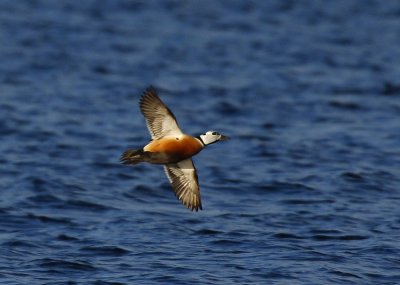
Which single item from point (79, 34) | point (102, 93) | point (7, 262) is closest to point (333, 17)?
point (79, 34)

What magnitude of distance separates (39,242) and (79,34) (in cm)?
1387

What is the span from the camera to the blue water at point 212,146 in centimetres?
1312

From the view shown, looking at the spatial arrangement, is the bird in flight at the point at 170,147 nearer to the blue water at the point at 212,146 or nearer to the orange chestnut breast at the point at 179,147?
the orange chestnut breast at the point at 179,147

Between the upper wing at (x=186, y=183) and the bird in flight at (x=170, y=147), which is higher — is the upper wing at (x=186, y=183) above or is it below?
→ below

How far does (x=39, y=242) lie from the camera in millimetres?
13680

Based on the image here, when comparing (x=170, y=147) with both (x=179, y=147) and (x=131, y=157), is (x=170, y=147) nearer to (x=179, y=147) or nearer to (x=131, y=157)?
(x=179, y=147)

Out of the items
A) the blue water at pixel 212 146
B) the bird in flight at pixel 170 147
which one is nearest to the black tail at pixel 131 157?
the bird in flight at pixel 170 147

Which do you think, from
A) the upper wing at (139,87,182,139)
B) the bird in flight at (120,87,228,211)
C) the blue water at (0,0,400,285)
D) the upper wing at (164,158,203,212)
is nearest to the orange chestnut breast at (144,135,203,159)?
the bird in flight at (120,87,228,211)

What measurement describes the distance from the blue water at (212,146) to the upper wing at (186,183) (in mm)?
918

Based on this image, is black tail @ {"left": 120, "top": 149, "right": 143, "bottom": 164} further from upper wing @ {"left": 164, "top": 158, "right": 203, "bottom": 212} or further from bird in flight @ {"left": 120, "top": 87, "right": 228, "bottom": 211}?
upper wing @ {"left": 164, "top": 158, "right": 203, "bottom": 212}

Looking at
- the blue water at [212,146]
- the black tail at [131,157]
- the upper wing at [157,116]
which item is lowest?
the blue water at [212,146]

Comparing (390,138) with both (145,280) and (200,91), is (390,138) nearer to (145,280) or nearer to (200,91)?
(200,91)

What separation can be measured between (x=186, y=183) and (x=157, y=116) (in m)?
1.07

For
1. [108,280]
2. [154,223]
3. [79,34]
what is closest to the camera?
[108,280]
